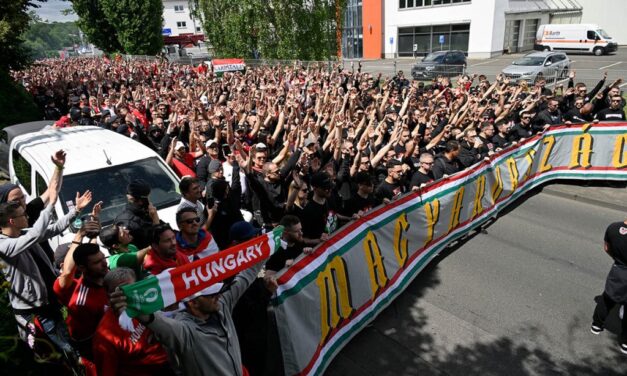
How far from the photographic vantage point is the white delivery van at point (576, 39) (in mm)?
33219

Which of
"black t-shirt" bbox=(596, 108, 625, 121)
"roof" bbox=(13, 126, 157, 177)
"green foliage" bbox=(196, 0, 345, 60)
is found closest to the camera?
"roof" bbox=(13, 126, 157, 177)

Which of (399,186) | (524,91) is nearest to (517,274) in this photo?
(399,186)

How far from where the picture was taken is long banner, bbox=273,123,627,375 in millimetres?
3732

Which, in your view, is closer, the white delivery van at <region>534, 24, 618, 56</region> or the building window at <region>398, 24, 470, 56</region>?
the white delivery van at <region>534, 24, 618, 56</region>

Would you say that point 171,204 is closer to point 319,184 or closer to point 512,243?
point 319,184

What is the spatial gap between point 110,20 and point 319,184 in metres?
44.2

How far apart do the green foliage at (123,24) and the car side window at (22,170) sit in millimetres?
38677

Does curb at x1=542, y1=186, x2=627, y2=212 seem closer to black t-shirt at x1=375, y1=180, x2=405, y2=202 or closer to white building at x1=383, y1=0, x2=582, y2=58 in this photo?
black t-shirt at x1=375, y1=180, x2=405, y2=202

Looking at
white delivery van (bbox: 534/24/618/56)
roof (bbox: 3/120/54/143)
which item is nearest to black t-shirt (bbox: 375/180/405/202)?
roof (bbox: 3/120/54/143)

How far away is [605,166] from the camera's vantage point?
28.1 ft

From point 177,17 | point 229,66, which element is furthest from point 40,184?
point 177,17

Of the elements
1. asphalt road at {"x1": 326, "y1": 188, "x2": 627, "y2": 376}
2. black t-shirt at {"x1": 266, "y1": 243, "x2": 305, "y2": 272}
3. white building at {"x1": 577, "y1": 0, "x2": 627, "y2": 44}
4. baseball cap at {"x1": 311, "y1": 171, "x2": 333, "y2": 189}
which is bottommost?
asphalt road at {"x1": 326, "y1": 188, "x2": 627, "y2": 376}

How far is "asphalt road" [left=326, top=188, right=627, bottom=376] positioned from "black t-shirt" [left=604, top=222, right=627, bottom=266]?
0.97 m

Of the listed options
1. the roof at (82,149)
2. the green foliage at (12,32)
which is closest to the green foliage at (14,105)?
the green foliage at (12,32)
